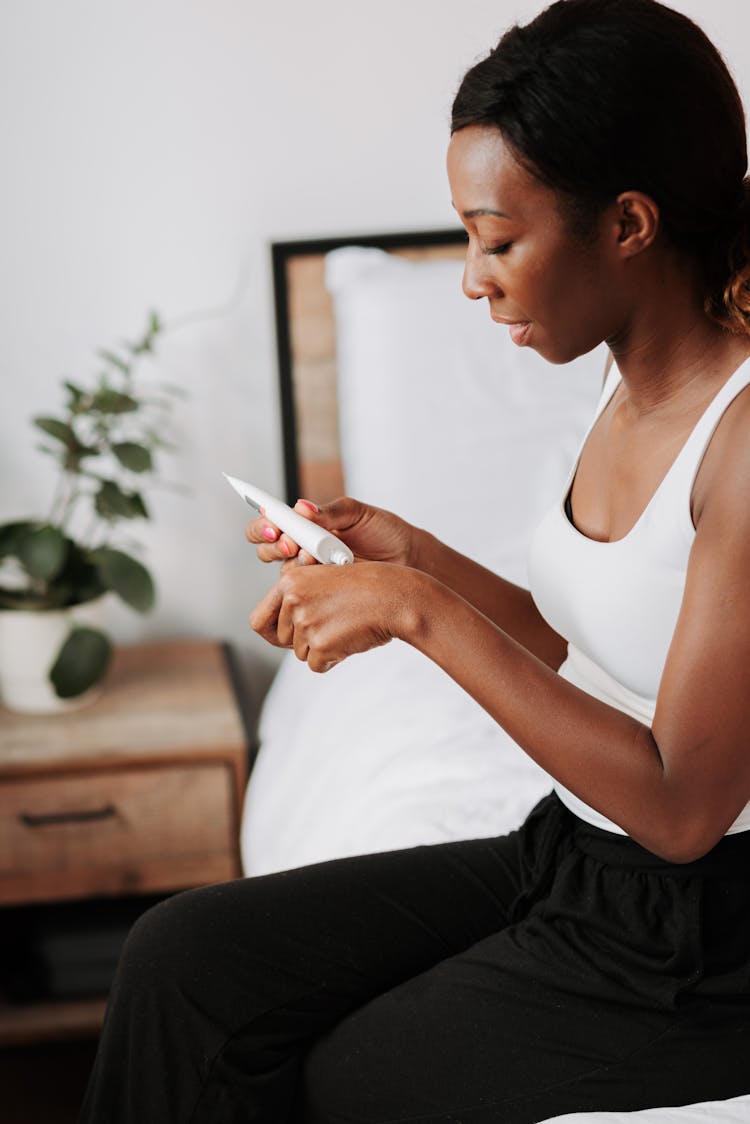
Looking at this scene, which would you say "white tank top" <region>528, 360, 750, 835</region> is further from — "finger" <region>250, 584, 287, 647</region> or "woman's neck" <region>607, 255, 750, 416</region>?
"finger" <region>250, 584, 287, 647</region>

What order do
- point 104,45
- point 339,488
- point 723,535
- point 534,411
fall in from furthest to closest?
point 339,488 → point 104,45 → point 534,411 → point 723,535

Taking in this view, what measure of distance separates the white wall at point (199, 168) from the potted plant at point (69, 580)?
0.14 m

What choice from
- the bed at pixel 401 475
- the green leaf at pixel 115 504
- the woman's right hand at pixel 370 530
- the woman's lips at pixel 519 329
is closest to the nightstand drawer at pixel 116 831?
the bed at pixel 401 475

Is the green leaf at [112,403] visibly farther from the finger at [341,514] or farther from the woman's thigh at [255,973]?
the woman's thigh at [255,973]

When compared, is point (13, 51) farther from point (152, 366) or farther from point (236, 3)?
point (152, 366)

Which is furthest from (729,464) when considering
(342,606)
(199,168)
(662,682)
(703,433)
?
(199,168)

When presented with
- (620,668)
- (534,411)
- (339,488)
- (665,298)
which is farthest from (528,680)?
(339,488)

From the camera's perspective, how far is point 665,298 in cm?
92

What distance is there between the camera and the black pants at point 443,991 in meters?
0.87

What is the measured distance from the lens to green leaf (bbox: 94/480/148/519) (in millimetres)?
1812

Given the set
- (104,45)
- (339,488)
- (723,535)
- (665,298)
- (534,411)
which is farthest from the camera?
(339,488)

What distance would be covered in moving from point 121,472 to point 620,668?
1.27 metres

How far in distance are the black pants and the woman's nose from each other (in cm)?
42

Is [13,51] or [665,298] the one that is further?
[13,51]
